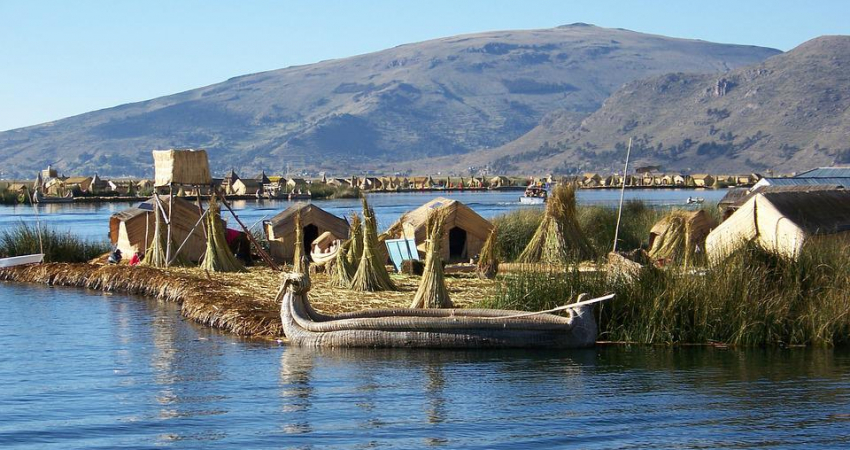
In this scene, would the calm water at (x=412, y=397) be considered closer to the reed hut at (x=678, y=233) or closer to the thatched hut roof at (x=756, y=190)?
the reed hut at (x=678, y=233)

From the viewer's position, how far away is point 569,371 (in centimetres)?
1324

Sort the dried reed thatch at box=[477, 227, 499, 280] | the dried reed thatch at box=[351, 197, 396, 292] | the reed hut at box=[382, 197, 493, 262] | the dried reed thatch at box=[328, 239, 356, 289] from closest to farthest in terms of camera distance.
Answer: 1. the dried reed thatch at box=[351, 197, 396, 292]
2. the dried reed thatch at box=[328, 239, 356, 289]
3. the dried reed thatch at box=[477, 227, 499, 280]
4. the reed hut at box=[382, 197, 493, 262]

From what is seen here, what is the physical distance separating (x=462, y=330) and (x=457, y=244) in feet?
32.8

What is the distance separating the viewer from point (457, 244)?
947 inches

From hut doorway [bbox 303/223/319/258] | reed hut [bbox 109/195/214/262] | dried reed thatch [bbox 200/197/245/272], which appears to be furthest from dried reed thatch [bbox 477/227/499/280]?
reed hut [bbox 109/195/214/262]

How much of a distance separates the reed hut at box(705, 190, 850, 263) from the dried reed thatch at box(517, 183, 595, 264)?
2.89 meters

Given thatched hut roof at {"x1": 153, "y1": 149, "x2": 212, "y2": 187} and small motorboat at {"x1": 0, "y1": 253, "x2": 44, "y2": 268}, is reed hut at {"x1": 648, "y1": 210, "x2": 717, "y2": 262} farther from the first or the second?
small motorboat at {"x1": 0, "y1": 253, "x2": 44, "y2": 268}

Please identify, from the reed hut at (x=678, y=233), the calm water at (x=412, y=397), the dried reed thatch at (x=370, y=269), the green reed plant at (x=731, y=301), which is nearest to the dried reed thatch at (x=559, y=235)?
the reed hut at (x=678, y=233)

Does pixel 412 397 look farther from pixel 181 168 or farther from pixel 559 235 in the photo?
pixel 181 168

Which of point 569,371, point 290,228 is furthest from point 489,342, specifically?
point 290,228

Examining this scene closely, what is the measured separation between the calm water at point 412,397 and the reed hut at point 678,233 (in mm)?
7296

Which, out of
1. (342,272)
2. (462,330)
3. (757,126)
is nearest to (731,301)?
(462,330)

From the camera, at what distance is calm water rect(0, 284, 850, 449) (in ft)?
35.1

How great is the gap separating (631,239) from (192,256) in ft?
28.6
